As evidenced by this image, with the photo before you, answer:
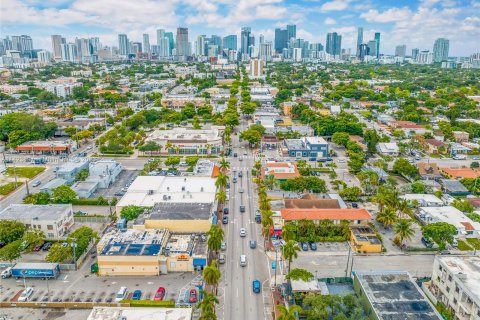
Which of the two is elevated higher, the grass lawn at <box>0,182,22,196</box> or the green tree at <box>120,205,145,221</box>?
the green tree at <box>120,205,145,221</box>

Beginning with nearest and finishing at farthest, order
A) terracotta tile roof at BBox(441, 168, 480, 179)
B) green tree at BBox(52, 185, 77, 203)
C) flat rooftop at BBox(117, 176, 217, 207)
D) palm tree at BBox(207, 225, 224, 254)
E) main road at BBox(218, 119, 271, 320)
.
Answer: main road at BBox(218, 119, 271, 320) → palm tree at BBox(207, 225, 224, 254) → flat rooftop at BBox(117, 176, 217, 207) → green tree at BBox(52, 185, 77, 203) → terracotta tile roof at BBox(441, 168, 480, 179)

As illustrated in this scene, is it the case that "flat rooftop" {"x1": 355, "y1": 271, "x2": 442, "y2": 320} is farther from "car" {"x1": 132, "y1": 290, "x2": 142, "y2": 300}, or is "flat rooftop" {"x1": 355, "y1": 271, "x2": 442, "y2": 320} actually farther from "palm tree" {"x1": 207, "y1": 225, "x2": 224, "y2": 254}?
"car" {"x1": 132, "y1": 290, "x2": 142, "y2": 300}

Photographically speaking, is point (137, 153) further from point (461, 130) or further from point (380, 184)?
point (461, 130)

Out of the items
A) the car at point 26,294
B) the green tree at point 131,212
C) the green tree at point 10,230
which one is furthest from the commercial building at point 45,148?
the car at point 26,294

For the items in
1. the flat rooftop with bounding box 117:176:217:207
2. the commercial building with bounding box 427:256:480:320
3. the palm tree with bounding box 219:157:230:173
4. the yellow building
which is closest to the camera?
the commercial building with bounding box 427:256:480:320

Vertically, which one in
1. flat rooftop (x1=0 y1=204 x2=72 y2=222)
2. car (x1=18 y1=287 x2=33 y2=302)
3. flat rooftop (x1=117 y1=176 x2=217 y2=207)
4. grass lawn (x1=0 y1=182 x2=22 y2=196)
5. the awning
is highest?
flat rooftop (x1=117 y1=176 x2=217 y2=207)

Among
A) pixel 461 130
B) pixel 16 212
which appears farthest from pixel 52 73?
pixel 461 130

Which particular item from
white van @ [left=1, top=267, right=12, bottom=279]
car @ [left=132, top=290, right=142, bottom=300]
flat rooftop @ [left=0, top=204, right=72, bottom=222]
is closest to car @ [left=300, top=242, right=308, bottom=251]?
car @ [left=132, top=290, right=142, bottom=300]
